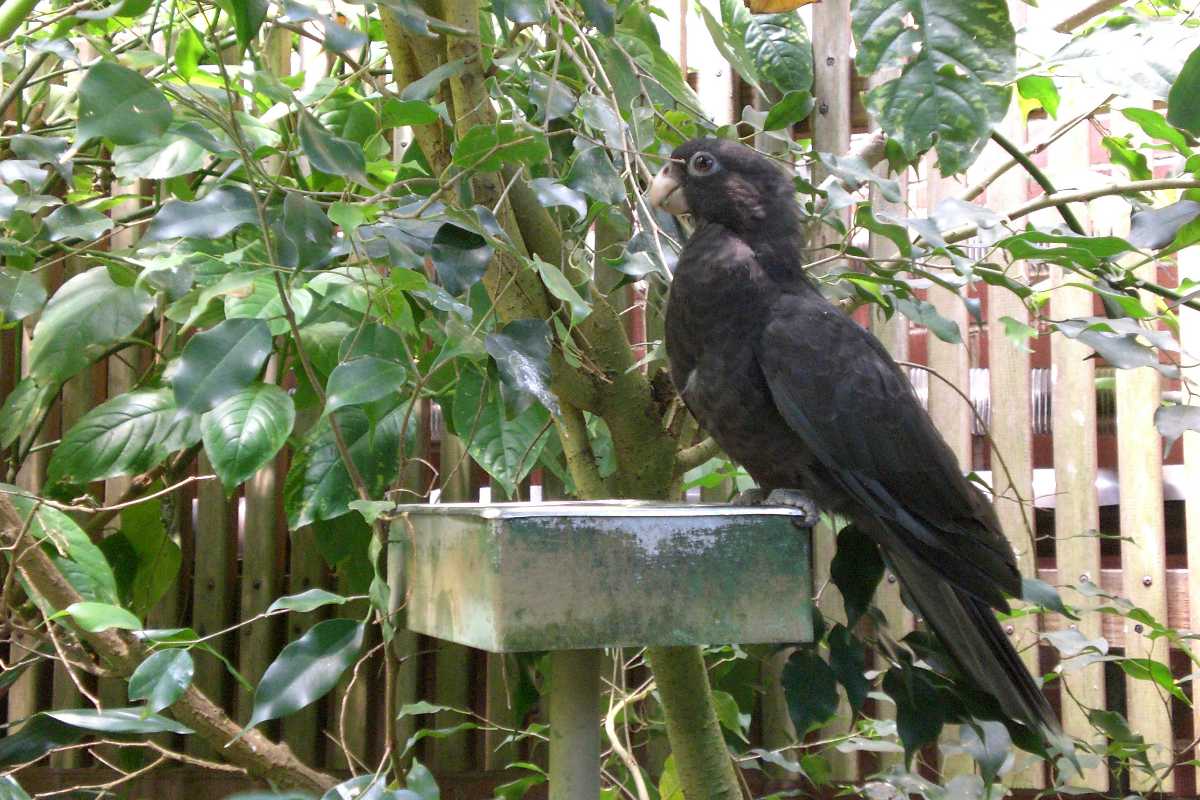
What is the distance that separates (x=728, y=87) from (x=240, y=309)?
146cm

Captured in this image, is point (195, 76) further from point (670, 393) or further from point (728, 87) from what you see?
point (728, 87)

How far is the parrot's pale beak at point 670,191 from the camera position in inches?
70.6

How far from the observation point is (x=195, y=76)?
191cm

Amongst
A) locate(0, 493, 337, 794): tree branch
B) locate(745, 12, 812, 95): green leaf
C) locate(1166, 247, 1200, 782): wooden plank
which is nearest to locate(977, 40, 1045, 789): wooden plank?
locate(1166, 247, 1200, 782): wooden plank

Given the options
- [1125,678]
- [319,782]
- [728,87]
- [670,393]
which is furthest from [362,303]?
[1125,678]

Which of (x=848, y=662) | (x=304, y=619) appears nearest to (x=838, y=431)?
(x=848, y=662)

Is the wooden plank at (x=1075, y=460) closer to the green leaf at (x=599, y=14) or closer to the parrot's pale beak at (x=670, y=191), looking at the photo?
the parrot's pale beak at (x=670, y=191)

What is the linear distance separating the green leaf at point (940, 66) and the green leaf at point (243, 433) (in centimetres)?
91

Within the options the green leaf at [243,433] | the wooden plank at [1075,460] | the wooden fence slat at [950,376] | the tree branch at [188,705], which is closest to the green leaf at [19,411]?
the tree branch at [188,705]

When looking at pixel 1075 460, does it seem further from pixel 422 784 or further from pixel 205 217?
pixel 205 217

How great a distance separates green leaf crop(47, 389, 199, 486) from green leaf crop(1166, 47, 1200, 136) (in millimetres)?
1477

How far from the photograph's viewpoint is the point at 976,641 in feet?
4.91

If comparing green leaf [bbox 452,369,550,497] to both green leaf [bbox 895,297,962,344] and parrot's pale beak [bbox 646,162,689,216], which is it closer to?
parrot's pale beak [bbox 646,162,689,216]

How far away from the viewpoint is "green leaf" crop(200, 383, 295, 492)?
4.87 ft
